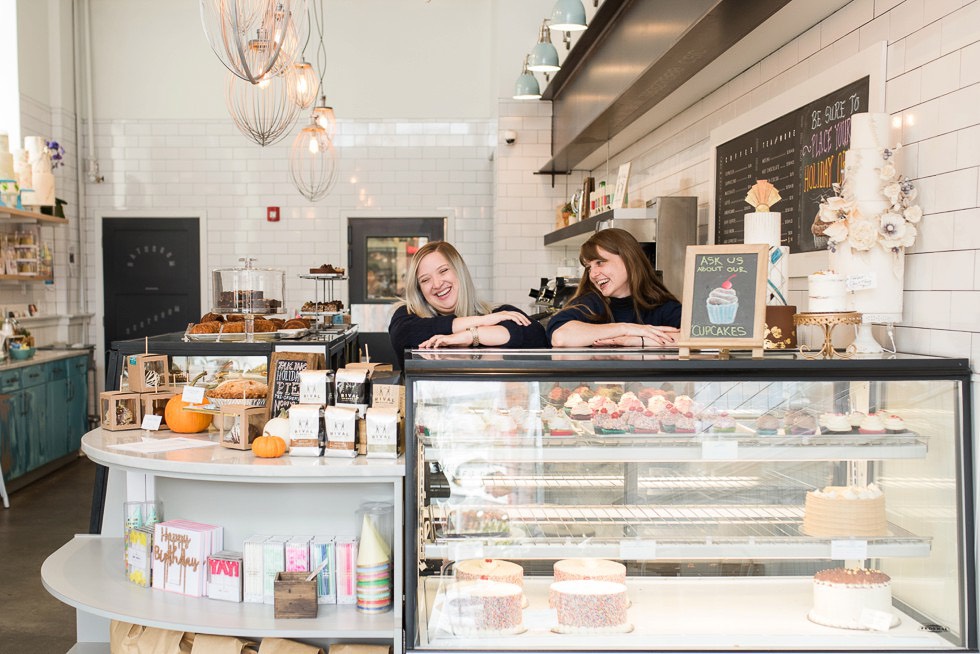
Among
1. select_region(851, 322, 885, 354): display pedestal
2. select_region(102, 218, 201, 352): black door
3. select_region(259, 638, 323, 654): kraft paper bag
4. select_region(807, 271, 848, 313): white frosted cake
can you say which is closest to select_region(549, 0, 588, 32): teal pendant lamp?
select_region(807, 271, 848, 313): white frosted cake

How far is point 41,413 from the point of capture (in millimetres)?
6609

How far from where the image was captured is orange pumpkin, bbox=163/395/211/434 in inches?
122

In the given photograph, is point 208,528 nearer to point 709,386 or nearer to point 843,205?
point 709,386

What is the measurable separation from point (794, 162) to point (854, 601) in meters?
1.75

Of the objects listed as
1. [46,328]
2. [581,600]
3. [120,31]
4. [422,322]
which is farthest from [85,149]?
[581,600]

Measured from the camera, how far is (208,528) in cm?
271

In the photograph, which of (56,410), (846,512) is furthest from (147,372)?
(56,410)

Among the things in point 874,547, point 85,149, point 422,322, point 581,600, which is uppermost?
point 85,149

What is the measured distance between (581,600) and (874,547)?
800mm

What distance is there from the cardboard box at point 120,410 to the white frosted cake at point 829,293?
2.37 m

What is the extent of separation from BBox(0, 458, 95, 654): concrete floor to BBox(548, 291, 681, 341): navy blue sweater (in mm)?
2529

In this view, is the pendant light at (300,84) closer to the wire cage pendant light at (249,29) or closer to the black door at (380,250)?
the wire cage pendant light at (249,29)

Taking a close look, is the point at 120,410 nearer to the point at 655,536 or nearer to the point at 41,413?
the point at 655,536

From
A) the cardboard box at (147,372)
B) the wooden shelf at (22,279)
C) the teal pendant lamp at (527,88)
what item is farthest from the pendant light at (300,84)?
the wooden shelf at (22,279)
